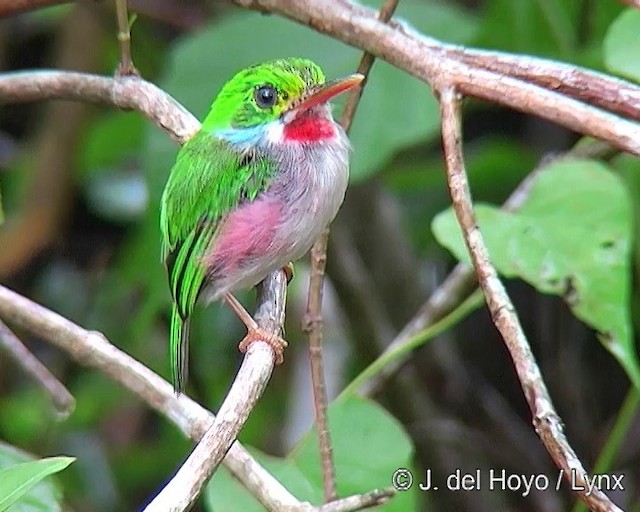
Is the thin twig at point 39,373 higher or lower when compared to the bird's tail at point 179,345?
lower

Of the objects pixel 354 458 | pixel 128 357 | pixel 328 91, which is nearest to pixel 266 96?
pixel 328 91

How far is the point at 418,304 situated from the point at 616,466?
60 cm

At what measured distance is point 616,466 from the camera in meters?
2.54

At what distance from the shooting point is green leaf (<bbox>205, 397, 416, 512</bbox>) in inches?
66.0

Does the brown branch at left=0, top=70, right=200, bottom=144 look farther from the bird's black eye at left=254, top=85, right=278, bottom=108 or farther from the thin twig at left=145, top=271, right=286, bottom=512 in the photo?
the thin twig at left=145, top=271, right=286, bottom=512

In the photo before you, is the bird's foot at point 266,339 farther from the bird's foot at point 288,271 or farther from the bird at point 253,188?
the bird's foot at point 288,271

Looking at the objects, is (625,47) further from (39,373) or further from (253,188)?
(39,373)

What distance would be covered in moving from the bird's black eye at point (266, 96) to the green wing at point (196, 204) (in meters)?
0.09

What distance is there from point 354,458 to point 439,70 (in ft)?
2.02

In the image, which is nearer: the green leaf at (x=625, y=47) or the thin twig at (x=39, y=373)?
the green leaf at (x=625, y=47)

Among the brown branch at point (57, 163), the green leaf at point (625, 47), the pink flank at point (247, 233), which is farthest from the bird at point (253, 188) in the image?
the brown branch at point (57, 163)

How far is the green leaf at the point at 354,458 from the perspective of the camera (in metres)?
1.68

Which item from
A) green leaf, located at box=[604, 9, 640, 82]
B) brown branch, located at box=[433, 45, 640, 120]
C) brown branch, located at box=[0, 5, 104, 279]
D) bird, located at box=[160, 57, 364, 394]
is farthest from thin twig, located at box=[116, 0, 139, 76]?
brown branch, located at box=[0, 5, 104, 279]

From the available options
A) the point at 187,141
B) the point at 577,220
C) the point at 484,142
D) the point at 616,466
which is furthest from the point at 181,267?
the point at 484,142
